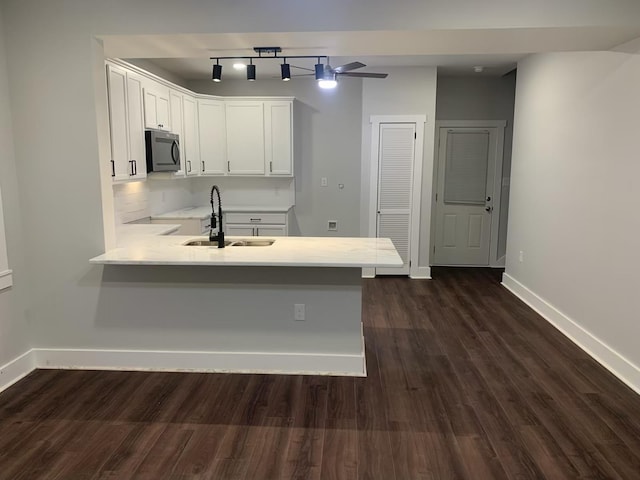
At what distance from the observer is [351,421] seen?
2648 mm

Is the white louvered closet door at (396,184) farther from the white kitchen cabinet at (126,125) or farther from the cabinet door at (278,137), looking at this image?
the white kitchen cabinet at (126,125)

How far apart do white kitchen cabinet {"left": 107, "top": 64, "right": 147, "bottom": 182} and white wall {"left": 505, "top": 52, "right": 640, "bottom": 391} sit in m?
Answer: 3.83

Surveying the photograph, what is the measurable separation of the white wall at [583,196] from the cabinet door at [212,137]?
3680 millimetres

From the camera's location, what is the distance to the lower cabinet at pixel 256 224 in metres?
5.82

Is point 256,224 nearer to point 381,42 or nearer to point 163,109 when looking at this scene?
point 163,109

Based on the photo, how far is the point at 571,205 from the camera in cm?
400

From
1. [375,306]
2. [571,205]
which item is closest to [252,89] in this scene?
[375,306]

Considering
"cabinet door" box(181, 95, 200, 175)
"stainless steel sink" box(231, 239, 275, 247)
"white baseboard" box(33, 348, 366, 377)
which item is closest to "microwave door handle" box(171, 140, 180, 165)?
"cabinet door" box(181, 95, 200, 175)

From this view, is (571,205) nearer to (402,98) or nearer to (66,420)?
(402,98)

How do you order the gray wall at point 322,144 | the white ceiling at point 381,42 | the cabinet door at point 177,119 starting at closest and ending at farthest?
the white ceiling at point 381,42 → the cabinet door at point 177,119 → the gray wall at point 322,144

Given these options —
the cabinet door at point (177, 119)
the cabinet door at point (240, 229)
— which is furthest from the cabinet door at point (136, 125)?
the cabinet door at point (240, 229)

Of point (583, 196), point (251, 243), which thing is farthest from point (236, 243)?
point (583, 196)

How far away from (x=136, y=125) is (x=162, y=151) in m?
0.48

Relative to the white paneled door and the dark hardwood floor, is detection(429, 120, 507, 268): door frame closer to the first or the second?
the white paneled door
